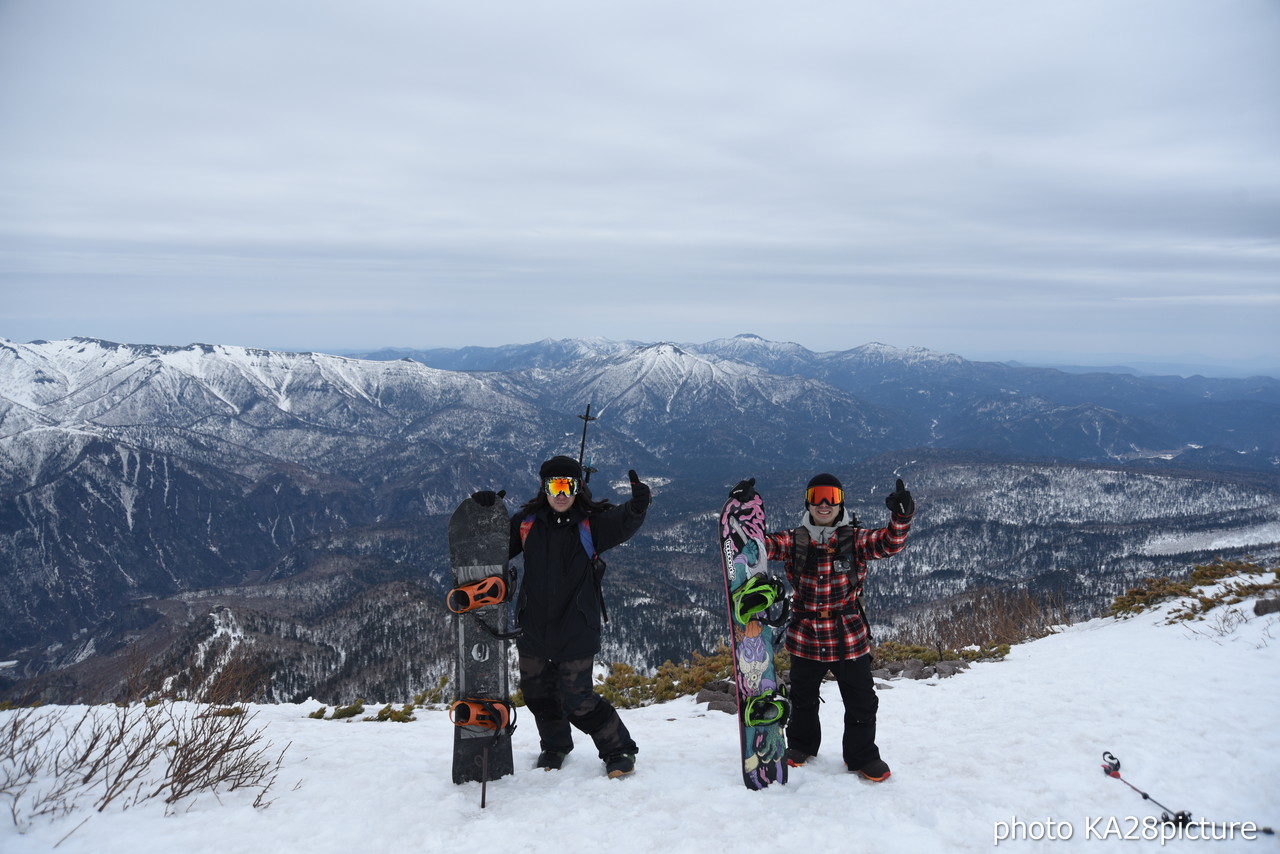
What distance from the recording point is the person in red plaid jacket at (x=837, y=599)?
6.92 m

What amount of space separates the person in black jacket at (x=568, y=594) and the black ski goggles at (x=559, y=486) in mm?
12

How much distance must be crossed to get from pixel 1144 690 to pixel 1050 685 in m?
1.47

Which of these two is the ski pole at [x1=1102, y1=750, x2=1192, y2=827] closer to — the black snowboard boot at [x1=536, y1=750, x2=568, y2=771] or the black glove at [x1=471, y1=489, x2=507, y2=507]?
the black snowboard boot at [x1=536, y1=750, x2=568, y2=771]

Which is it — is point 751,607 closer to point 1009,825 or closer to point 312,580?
point 1009,825

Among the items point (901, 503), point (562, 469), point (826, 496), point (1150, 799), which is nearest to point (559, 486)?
point (562, 469)

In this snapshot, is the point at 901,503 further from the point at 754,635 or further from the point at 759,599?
the point at 754,635

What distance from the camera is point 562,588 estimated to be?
6.86 metres

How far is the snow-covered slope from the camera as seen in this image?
18.0 feet

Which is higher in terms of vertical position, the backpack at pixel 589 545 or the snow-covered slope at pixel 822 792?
the backpack at pixel 589 545

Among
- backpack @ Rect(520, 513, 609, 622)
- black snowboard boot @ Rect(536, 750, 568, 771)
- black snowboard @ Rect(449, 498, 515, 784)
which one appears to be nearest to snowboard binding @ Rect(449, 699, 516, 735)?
black snowboard @ Rect(449, 498, 515, 784)

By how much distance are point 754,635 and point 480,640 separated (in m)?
3.41

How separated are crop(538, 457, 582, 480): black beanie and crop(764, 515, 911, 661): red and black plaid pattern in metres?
2.62

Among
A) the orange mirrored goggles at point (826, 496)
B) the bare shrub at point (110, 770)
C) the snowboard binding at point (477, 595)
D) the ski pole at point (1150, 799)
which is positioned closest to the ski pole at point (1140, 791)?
the ski pole at point (1150, 799)

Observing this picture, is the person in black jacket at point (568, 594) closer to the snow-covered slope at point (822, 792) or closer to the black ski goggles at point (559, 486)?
the black ski goggles at point (559, 486)
